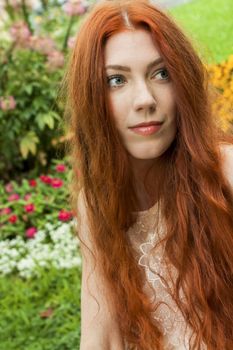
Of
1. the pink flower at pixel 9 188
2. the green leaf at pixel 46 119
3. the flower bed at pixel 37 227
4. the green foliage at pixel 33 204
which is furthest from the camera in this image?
the green leaf at pixel 46 119

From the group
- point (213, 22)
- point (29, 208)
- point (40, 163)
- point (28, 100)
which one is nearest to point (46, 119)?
point (28, 100)

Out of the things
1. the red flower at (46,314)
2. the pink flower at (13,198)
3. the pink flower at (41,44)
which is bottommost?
the red flower at (46,314)

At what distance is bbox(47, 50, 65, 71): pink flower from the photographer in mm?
5121

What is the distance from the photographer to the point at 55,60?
5.12 metres

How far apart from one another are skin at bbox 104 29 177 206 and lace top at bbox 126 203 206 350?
1.15ft

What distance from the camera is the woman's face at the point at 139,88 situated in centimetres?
187

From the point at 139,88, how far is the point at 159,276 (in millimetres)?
629

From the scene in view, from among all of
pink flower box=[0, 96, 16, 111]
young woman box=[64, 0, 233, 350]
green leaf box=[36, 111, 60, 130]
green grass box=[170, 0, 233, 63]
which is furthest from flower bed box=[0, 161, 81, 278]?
young woman box=[64, 0, 233, 350]

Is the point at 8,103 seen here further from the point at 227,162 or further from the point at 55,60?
the point at 227,162

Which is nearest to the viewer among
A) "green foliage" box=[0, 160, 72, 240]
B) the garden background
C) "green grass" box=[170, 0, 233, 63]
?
the garden background

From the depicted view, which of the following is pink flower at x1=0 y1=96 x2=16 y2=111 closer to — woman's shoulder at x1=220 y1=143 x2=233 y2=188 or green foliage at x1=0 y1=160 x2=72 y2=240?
green foliage at x1=0 y1=160 x2=72 y2=240

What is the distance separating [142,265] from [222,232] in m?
0.33

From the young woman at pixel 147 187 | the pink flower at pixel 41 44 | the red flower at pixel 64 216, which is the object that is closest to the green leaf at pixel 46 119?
the pink flower at pixel 41 44

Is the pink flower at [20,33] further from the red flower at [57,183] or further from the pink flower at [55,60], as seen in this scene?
the red flower at [57,183]
